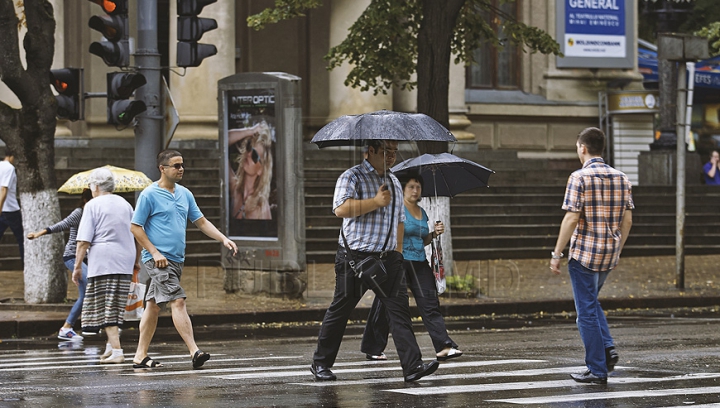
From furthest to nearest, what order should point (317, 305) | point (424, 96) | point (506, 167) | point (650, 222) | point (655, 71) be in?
point (655, 71) < point (506, 167) < point (650, 222) < point (424, 96) < point (317, 305)

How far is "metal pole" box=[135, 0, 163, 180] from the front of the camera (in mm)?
14727

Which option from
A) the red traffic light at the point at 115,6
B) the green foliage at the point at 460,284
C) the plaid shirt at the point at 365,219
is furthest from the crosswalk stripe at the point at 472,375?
the green foliage at the point at 460,284

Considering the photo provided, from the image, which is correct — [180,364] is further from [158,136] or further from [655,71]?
[655,71]

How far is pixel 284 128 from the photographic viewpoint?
1680 centimetres

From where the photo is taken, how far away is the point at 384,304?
9188mm

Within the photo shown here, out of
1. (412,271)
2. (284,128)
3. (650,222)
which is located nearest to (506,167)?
(650,222)

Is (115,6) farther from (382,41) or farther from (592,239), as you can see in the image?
(592,239)

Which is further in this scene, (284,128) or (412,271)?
(284,128)

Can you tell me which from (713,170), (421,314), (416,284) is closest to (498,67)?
(713,170)

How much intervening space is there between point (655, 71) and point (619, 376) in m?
29.0

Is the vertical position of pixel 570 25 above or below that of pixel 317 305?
above

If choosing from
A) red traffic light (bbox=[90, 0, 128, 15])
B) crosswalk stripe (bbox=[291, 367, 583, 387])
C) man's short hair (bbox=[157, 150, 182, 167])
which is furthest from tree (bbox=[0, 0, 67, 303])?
crosswalk stripe (bbox=[291, 367, 583, 387])

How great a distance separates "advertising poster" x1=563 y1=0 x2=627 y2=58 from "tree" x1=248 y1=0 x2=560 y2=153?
12897mm

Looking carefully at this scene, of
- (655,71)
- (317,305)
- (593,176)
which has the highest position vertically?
(655,71)
